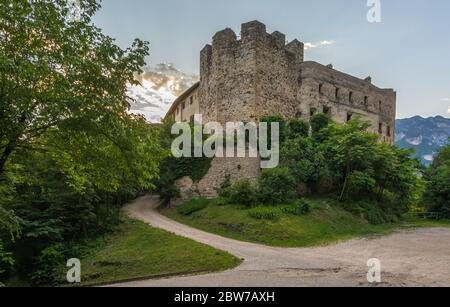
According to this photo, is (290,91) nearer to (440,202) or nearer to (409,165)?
(409,165)

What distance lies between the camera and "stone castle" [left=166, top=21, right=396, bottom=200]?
31.2 meters

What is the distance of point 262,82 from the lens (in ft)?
104

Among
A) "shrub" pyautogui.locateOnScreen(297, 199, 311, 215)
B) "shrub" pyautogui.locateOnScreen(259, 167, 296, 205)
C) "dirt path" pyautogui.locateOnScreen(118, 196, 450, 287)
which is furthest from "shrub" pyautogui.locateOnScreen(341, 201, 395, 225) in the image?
"dirt path" pyautogui.locateOnScreen(118, 196, 450, 287)

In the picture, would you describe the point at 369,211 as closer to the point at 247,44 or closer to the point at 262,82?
the point at 262,82

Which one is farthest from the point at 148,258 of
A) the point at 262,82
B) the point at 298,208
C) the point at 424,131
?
the point at 424,131

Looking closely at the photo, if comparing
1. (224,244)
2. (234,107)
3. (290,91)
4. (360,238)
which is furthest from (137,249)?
(290,91)

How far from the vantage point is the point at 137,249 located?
1648 centimetres

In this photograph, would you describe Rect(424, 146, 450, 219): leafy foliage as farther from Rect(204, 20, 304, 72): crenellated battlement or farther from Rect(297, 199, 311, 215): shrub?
Rect(204, 20, 304, 72): crenellated battlement

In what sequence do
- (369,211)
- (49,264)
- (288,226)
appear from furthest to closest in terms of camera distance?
(369,211), (288,226), (49,264)

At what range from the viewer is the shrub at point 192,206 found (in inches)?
921

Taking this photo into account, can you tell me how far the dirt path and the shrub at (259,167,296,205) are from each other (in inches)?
192

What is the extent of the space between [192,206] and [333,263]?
12907mm

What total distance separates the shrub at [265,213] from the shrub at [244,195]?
1.12m

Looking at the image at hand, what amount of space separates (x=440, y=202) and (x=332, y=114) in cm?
1234
